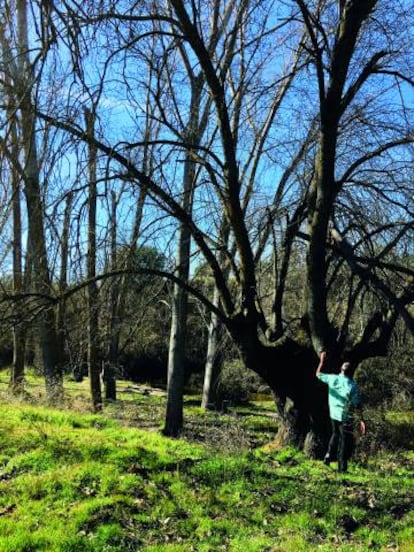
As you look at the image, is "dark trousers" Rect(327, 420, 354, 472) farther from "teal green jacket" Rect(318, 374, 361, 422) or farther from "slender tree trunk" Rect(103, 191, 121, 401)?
"slender tree trunk" Rect(103, 191, 121, 401)

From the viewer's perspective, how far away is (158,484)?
6426 mm

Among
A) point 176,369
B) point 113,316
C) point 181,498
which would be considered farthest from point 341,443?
point 176,369

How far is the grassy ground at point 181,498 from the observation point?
5.10 metres

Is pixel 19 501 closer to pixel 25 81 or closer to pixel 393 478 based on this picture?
pixel 25 81

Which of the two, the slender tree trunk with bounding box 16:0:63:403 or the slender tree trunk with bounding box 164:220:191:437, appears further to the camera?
the slender tree trunk with bounding box 164:220:191:437

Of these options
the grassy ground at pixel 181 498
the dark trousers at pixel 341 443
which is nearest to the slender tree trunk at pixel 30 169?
the grassy ground at pixel 181 498

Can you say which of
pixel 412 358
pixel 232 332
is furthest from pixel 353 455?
pixel 412 358

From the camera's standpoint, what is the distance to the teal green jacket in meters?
7.92

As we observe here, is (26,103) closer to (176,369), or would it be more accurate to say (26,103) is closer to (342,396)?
(342,396)

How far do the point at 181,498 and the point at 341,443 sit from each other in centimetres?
289

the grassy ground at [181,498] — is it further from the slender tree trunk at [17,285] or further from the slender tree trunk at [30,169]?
the slender tree trunk at [30,169]

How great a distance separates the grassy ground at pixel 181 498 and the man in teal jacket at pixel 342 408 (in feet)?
1.03

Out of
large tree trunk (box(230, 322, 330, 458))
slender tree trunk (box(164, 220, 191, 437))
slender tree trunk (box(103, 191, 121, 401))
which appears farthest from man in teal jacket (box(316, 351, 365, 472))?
slender tree trunk (box(164, 220, 191, 437))

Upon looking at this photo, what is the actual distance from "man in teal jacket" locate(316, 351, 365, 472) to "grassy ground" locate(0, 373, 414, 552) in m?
0.31
